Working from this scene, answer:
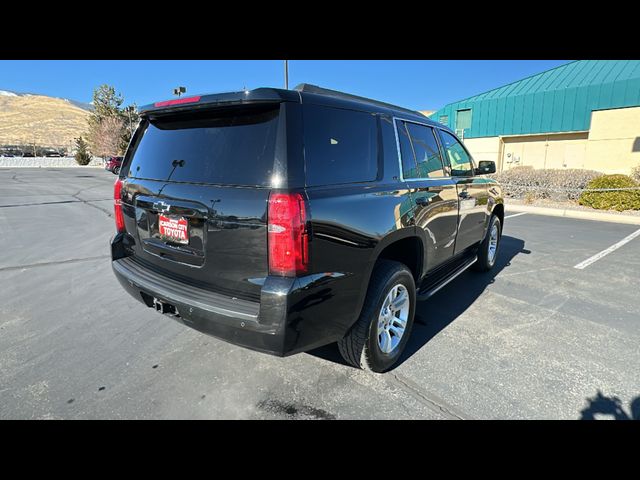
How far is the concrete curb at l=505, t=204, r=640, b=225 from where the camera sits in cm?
978

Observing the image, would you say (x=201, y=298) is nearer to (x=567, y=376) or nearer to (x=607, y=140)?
(x=567, y=376)

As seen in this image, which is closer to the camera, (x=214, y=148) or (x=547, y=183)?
(x=214, y=148)

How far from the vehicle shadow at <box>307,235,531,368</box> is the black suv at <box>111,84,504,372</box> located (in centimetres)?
39

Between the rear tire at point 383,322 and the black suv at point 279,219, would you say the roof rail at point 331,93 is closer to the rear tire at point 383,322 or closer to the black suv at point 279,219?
the black suv at point 279,219

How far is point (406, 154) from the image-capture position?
2.95m

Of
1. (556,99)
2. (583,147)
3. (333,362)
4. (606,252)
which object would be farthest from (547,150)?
(333,362)

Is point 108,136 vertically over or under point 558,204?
over

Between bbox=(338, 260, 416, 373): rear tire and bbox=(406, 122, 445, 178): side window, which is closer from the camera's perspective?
bbox=(338, 260, 416, 373): rear tire

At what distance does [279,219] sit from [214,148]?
0.75m

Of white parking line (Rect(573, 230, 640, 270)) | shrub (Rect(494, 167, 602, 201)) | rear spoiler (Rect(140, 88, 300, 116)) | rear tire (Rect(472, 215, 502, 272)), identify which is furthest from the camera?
shrub (Rect(494, 167, 602, 201))

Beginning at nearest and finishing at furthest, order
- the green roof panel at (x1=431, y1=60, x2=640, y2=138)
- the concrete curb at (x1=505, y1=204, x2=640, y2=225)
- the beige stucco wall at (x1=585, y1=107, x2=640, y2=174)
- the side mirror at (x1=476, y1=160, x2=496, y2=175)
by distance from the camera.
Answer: the side mirror at (x1=476, y1=160, x2=496, y2=175) < the concrete curb at (x1=505, y1=204, x2=640, y2=225) < the beige stucco wall at (x1=585, y1=107, x2=640, y2=174) < the green roof panel at (x1=431, y1=60, x2=640, y2=138)

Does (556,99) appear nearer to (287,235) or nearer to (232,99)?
(232,99)

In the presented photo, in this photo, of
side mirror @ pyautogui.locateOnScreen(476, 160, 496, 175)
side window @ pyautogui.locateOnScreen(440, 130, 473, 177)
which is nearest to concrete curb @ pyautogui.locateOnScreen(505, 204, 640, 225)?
side mirror @ pyautogui.locateOnScreen(476, 160, 496, 175)

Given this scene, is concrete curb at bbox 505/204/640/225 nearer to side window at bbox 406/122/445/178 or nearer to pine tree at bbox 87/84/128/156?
side window at bbox 406/122/445/178
